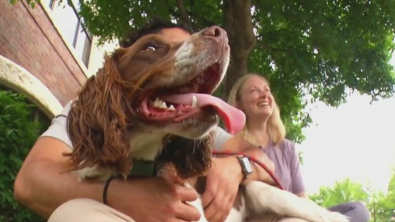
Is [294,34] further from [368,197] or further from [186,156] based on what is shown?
[368,197]

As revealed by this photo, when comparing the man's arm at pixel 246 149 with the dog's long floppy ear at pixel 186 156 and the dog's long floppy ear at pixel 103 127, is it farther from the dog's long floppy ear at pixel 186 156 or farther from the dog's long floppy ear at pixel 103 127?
the dog's long floppy ear at pixel 103 127

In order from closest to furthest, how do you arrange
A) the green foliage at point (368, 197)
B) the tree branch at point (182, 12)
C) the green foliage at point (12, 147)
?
the green foliage at point (12, 147)
the tree branch at point (182, 12)
the green foliage at point (368, 197)

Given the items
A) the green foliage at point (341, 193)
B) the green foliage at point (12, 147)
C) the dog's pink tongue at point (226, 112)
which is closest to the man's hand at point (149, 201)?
the dog's pink tongue at point (226, 112)

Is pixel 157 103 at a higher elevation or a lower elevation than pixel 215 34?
lower

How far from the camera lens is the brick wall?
9.23 meters

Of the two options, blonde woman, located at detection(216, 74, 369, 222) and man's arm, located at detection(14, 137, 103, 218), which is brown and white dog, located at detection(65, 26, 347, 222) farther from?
blonde woman, located at detection(216, 74, 369, 222)

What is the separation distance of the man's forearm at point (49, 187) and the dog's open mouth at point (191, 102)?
477 millimetres

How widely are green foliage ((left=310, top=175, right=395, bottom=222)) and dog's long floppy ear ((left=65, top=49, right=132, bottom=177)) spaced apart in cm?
2984

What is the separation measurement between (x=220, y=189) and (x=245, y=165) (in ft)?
1.00

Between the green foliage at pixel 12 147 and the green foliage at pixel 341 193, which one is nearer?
the green foliage at pixel 12 147

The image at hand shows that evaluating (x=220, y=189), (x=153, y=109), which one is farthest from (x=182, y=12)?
(x=153, y=109)

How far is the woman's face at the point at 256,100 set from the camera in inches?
170

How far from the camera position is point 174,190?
248 cm

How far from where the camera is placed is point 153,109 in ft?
7.84
